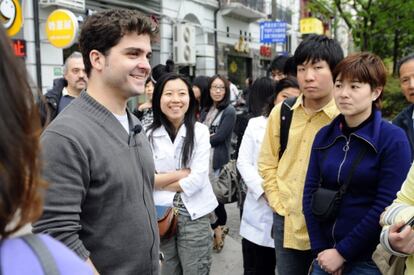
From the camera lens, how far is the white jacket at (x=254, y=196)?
3035 millimetres

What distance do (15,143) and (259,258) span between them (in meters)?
2.75

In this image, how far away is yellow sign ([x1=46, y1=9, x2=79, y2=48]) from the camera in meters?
8.07

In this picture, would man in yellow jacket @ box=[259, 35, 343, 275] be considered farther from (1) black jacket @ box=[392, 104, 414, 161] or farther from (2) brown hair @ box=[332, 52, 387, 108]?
(1) black jacket @ box=[392, 104, 414, 161]

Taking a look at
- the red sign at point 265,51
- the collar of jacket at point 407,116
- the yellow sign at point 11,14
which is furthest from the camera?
the red sign at point 265,51

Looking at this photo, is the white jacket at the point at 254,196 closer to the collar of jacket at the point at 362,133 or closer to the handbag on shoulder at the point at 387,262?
the collar of jacket at the point at 362,133

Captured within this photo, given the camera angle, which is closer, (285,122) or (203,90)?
(285,122)

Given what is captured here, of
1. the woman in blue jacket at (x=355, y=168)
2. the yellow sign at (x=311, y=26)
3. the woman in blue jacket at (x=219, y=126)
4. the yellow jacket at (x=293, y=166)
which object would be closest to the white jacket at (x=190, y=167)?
the yellow jacket at (x=293, y=166)

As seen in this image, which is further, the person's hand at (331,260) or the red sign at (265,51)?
the red sign at (265,51)

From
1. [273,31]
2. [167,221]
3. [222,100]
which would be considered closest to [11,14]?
[222,100]

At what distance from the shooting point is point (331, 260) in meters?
2.14

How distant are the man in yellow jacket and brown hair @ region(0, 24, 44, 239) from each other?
1.97m

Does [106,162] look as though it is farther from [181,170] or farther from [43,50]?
[43,50]

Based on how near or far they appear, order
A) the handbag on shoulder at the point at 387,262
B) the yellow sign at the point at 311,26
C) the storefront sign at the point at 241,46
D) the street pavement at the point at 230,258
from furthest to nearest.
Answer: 1. the yellow sign at the point at 311,26
2. the storefront sign at the point at 241,46
3. the street pavement at the point at 230,258
4. the handbag on shoulder at the point at 387,262

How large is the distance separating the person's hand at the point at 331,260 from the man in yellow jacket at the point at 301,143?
321mm
